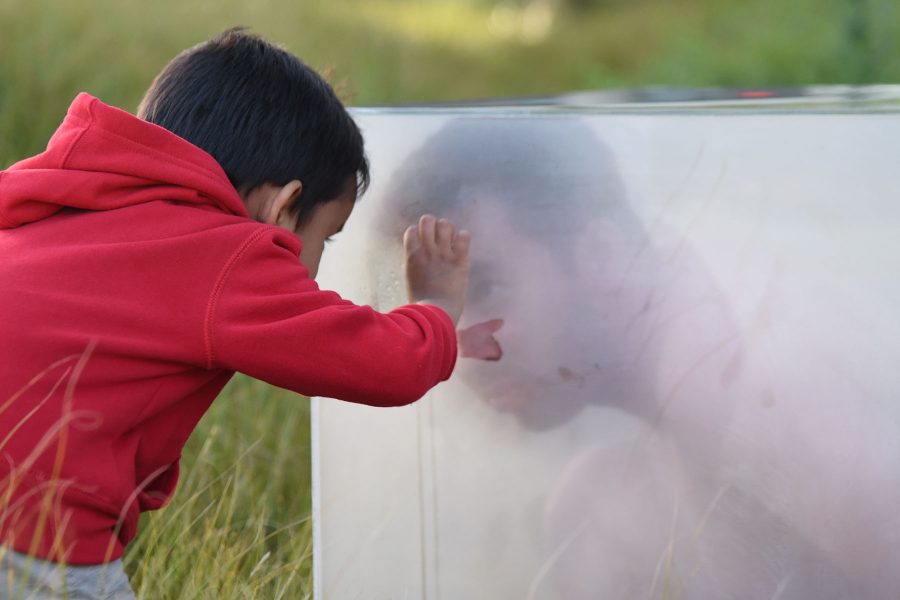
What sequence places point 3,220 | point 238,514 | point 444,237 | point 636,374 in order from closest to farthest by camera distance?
point 3,220 → point 636,374 → point 444,237 → point 238,514

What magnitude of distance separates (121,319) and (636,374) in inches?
26.0

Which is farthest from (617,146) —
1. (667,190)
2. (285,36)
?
(285,36)

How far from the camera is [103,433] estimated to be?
1217 mm

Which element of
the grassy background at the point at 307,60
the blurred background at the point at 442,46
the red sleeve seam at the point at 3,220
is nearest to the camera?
the red sleeve seam at the point at 3,220

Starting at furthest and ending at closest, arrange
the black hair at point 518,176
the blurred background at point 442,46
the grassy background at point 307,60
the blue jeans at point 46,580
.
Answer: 1. the blurred background at point 442,46
2. the grassy background at point 307,60
3. the black hair at point 518,176
4. the blue jeans at point 46,580

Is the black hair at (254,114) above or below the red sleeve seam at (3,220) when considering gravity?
above

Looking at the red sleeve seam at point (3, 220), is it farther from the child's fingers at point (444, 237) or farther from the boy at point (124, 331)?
the child's fingers at point (444, 237)

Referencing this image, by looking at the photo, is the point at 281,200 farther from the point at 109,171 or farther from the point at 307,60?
the point at 307,60

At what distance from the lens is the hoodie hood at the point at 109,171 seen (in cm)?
122

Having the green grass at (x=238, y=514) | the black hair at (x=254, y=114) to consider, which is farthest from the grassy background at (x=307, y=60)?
the black hair at (x=254, y=114)

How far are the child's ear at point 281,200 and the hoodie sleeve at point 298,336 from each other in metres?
0.10

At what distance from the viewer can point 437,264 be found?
1531 millimetres

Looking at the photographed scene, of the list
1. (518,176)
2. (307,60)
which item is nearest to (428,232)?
(518,176)

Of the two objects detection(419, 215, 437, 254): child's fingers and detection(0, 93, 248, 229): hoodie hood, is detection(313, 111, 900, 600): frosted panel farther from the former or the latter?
detection(0, 93, 248, 229): hoodie hood
